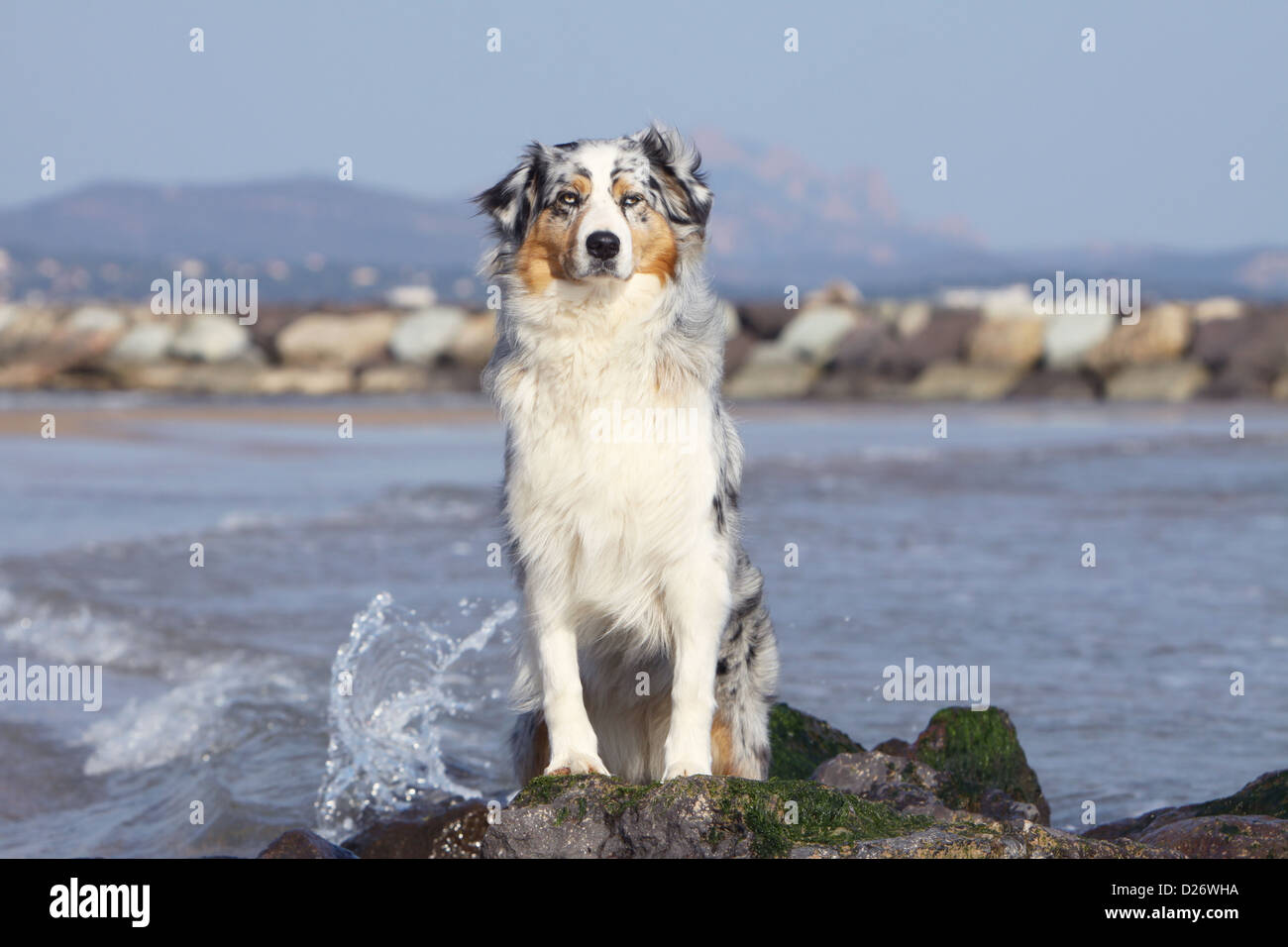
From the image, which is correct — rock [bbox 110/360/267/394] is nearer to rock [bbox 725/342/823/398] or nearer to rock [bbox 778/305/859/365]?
rock [bbox 725/342/823/398]

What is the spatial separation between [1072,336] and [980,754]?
61.6 feet

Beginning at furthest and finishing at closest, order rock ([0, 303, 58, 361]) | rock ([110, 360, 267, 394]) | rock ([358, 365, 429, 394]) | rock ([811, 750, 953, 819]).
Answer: rock ([0, 303, 58, 361]), rock ([110, 360, 267, 394]), rock ([358, 365, 429, 394]), rock ([811, 750, 953, 819])

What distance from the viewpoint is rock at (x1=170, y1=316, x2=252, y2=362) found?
2548cm

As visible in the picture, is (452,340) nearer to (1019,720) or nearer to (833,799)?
(1019,720)

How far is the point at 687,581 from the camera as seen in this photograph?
171 inches

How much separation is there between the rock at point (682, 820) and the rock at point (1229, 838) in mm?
826

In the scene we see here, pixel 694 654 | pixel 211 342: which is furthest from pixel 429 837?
pixel 211 342

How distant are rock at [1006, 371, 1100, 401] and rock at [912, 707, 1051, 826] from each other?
60.0 ft

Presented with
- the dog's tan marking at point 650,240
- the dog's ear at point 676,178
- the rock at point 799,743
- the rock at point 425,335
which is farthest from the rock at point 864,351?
the dog's tan marking at point 650,240

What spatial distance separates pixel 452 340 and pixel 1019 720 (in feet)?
63.4

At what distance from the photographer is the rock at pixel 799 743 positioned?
211 inches

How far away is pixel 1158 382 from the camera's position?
2256cm

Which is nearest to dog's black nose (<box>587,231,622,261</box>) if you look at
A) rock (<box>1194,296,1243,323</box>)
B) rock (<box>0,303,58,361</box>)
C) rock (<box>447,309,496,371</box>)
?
rock (<box>1194,296,1243,323</box>)

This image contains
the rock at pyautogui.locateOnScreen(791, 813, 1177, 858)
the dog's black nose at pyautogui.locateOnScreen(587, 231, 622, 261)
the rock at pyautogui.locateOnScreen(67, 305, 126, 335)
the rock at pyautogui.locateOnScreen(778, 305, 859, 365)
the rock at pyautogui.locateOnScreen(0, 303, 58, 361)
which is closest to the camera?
the rock at pyautogui.locateOnScreen(791, 813, 1177, 858)
